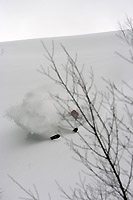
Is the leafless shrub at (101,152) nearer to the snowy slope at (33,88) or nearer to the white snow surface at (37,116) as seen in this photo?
the snowy slope at (33,88)

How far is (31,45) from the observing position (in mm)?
19375

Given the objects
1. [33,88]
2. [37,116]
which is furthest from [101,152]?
[33,88]

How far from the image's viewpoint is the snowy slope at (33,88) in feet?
16.4

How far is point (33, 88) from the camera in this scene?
11.1m

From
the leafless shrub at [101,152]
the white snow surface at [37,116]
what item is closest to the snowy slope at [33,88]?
the white snow surface at [37,116]

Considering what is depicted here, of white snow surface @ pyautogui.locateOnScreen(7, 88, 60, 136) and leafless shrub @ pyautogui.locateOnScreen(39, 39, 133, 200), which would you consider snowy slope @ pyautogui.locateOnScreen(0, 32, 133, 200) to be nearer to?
white snow surface @ pyautogui.locateOnScreen(7, 88, 60, 136)

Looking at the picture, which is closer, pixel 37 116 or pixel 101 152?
pixel 101 152

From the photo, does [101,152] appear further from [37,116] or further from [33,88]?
[33,88]

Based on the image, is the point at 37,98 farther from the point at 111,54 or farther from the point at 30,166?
the point at 111,54

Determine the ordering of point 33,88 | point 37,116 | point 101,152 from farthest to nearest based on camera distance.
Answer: point 33,88
point 37,116
point 101,152

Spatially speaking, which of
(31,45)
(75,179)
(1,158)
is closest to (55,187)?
(75,179)

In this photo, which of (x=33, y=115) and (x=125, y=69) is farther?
(x=125, y=69)

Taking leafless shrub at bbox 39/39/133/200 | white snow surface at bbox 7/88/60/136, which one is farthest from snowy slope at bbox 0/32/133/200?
leafless shrub at bbox 39/39/133/200

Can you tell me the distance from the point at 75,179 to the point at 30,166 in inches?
52.6
